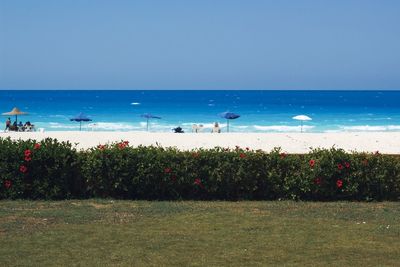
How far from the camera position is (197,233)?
9.77 meters

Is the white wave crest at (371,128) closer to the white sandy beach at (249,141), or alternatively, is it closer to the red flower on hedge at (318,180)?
the white sandy beach at (249,141)

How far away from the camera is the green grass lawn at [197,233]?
8.37 metres

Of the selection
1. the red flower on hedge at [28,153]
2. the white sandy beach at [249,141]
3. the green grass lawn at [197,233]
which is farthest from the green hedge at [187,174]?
the white sandy beach at [249,141]

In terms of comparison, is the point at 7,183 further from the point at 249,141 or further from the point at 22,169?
the point at 249,141

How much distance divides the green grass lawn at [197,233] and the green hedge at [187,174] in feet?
1.37

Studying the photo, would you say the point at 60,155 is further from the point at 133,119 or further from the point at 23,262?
the point at 133,119

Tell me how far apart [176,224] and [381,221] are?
336 cm

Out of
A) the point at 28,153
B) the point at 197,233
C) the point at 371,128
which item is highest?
the point at 371,128

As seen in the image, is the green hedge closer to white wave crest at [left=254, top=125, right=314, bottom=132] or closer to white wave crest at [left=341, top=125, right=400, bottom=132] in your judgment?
white wave crest at [left=254, top=125, right=314, bottom=132]

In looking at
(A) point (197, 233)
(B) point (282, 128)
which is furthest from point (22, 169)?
(B) point (282, 128)

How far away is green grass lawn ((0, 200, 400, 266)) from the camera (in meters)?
8.37

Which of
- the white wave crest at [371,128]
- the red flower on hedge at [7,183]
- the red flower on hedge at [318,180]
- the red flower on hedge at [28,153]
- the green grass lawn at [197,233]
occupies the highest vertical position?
the white wave crest at [371,128]

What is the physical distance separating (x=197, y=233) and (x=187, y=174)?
3.10m

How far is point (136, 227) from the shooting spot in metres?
10.2
